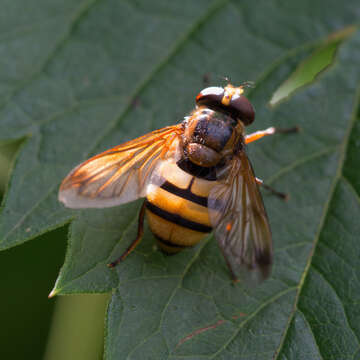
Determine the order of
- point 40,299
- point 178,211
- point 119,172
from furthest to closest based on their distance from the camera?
point 40,299, point 119,172, point 178,211

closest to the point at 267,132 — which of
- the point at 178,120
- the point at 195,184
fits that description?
the point at 178,120

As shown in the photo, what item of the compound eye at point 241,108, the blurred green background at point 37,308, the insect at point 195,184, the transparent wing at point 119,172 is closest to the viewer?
the insect at point 195,184

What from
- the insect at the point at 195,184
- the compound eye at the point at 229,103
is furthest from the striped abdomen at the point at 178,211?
the compound eye at the point at 229,103

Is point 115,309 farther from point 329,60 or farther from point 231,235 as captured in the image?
point 329,60

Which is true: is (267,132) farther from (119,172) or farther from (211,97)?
(119,172)

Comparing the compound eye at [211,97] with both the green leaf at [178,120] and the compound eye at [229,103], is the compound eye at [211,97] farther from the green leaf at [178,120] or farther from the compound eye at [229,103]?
the green leaf at [178,120]
